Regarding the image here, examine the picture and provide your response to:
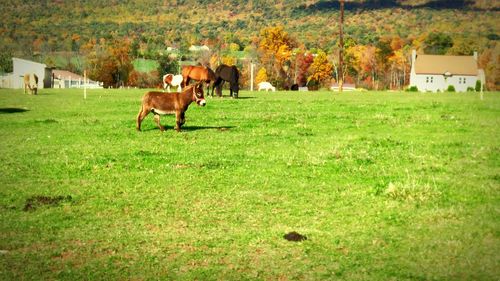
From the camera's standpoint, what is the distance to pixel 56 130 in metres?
20.6

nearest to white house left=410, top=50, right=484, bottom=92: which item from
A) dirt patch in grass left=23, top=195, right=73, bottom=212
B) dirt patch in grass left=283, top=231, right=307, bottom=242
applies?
dirt patch in grass left=23, top=195, right=73, bottom=212

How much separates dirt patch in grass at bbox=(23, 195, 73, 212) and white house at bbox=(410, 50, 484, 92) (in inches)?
4256

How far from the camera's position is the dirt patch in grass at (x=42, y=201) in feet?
30.6

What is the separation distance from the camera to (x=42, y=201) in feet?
31.7

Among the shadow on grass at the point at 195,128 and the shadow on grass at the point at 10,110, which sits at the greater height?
the shadow on grass at the point at 10,110

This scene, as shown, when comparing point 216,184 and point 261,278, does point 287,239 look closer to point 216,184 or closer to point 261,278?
point 261,278

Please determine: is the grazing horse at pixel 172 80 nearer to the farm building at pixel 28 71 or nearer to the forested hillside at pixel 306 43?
the forested hillside at pixel 306 43

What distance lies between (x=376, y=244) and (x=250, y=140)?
10.2 metres

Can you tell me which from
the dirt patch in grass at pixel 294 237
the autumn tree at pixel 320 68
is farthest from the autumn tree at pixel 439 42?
the dirt patch in grass at pixel 294 237

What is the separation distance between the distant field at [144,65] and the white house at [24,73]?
76.5ft

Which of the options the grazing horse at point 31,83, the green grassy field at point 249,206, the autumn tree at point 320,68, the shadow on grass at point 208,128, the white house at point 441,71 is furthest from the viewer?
the white house at point 441,71

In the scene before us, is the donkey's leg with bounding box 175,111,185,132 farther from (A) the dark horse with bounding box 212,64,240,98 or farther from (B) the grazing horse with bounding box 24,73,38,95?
(B) the grazing horse with bounding box 24,73,38,95

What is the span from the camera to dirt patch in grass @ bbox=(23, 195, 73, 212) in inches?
368

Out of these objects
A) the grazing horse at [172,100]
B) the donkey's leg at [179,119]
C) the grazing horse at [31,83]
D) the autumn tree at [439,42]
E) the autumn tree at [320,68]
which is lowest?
the donkey's leg at [179,119]
